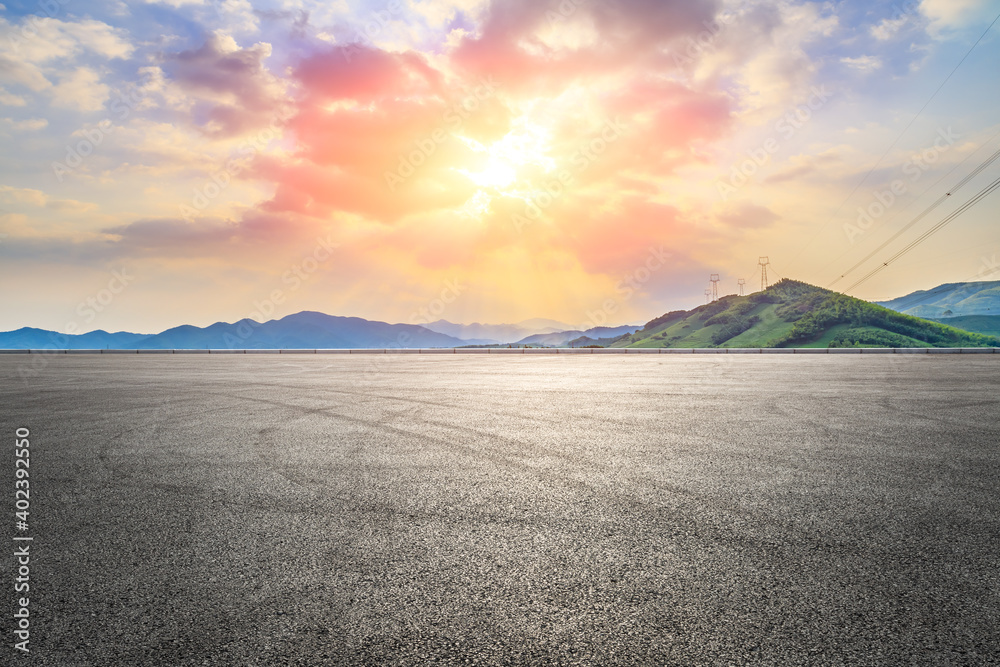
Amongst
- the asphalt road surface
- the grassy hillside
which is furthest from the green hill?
the asphalt road surface

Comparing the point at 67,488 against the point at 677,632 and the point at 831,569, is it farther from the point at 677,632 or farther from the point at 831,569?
the point at 831,569

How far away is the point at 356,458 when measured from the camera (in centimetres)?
664

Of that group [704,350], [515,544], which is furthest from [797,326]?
[515,544]

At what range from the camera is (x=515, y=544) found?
3828mm

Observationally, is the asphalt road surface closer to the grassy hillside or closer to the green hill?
the green hill

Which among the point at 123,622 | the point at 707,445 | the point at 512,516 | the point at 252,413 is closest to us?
the point at 123,622

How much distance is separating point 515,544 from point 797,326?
5418 inches

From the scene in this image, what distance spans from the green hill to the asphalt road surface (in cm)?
11854

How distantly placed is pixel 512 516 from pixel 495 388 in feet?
33.9

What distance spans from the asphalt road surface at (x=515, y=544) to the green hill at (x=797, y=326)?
119 m

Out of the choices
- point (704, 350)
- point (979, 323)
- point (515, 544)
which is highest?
point (979, 323)

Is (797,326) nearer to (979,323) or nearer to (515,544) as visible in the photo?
(979,323)

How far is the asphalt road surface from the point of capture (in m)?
2.65

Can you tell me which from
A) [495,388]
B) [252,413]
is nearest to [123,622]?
[252,413]
